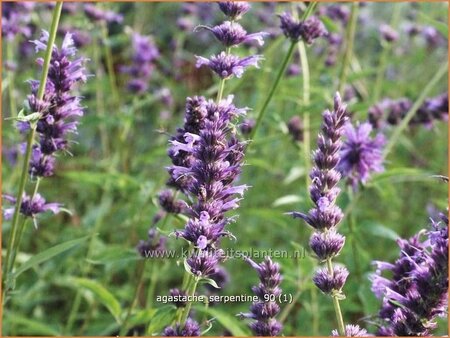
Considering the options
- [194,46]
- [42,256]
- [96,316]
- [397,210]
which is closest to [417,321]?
[42,256]

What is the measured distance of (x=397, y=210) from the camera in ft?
18.8

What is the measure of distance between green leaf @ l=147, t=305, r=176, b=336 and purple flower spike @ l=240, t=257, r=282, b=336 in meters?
0.39

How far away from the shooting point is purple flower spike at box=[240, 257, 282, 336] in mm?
2064

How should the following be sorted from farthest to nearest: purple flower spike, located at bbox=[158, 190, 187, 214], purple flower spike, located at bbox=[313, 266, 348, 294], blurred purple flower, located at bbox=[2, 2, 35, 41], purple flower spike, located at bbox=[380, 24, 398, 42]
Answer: purple flower spike, located at bbox=[380, 24, 398, 42] < blurred purple flower, located at bbox=[2, 2, 35, 41] < purple flower spike, located at bbox=[158, 190, 187, 214] < purple flower spike, located at bbox=[313, 266, 348, 294]

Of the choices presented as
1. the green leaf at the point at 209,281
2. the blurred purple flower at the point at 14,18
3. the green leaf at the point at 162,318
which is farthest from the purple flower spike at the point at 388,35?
the green leaf at the point at 209,281

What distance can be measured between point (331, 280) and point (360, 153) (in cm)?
127

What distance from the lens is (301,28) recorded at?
2.91 meters

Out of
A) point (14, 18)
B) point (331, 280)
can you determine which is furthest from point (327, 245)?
point (14, 18)

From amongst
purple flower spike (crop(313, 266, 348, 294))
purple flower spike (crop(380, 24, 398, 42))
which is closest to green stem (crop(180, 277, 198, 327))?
purple flower spike (crop(313, 266, 348, 294))

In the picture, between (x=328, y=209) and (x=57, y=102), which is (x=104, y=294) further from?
(x=328, y=209)

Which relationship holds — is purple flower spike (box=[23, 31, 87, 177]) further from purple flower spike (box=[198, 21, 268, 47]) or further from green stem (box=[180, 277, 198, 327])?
green stem (box=[180, 277, 198, 327])

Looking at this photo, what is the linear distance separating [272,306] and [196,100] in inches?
26.9

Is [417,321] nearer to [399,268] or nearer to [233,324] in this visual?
[399,268]

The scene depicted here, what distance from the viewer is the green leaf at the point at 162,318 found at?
95.0 inches
